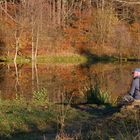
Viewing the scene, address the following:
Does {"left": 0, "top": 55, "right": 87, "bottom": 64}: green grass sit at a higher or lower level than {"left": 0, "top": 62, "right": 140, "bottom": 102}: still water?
lower

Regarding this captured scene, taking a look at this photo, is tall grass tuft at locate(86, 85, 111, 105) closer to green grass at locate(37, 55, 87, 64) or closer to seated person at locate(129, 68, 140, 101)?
seated person at locate(129, 68, 140, 101)

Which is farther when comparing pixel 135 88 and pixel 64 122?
pixel 135 88

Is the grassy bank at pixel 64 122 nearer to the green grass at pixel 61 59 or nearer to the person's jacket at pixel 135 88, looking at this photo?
the person's jacket at pixel 135 88

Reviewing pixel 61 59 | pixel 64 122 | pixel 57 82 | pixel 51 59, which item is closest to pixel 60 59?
pixel 61 59

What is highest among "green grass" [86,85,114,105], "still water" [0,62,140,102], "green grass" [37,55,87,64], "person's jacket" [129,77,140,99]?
"person's jacket" [129,77,140,99]

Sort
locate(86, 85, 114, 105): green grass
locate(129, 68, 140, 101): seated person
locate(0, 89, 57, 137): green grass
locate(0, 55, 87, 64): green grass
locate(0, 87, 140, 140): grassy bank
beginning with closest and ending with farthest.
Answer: locate(0, 87, 140, 140): grassy bank → locate(0, 89, 57, 137): green grass → locate(129, 68, 140, 101): seated person → locate(86, 85, 114, 105): green grass → locate(0, 55, 87, 64): green grass

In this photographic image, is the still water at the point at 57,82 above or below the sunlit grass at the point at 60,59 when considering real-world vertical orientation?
above

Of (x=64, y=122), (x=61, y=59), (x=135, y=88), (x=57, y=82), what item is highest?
(x=135, y=88)

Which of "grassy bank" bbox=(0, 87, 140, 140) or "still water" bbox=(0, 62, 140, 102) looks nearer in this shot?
"grassy bank" bbox=(0, 87, 140, 140)

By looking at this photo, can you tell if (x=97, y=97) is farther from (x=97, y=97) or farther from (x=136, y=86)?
(x=136, y=86)

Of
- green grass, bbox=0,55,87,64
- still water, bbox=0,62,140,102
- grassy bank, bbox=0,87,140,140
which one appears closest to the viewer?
grassy bank, bbox=0,87,140,140

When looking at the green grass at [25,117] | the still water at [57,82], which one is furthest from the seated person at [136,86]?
the still water at [57,82]

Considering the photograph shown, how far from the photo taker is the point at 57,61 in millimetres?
51094

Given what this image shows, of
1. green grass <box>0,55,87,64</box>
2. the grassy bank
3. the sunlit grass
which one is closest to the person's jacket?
the grassy bank
